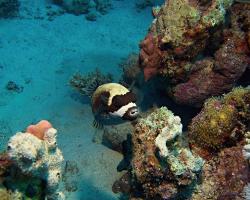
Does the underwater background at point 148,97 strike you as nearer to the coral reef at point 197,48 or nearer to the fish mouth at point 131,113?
the coral reef at point 197,48

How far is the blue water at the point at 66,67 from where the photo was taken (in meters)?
6.00

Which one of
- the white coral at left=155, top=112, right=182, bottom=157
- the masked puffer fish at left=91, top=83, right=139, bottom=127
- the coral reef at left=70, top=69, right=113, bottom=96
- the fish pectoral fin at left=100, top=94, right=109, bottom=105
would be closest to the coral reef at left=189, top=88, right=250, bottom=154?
the white coral at left=155, top=112, right=182, bottom=157

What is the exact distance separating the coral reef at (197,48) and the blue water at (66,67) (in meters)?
1.73

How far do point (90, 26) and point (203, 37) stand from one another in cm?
610

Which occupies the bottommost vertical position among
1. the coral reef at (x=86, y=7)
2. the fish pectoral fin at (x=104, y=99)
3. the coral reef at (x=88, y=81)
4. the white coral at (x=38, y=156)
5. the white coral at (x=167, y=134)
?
the coral reef at (x=86, y=7)

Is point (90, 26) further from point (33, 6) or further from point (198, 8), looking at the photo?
point (198, 8)

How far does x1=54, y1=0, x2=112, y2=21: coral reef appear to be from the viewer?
449 inches

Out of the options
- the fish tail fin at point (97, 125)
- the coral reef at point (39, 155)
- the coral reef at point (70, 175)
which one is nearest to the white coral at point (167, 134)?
the coral reef at point (39, 155)

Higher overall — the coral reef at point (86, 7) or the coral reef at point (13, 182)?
the coral reef at point (13, 182)

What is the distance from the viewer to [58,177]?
9.83 ft

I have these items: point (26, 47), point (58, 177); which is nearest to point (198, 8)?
point (58, 177)

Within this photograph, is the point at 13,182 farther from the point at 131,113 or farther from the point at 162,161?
the point at 131,113

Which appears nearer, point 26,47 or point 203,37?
point 203,37

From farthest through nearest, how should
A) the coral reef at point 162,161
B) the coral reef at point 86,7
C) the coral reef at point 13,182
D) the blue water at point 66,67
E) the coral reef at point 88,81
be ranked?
the coral reef at point 86,7 → the coral reef at point 88,81 → the blue water at point 66,67 → the coral reef at point 162,161 → the coral reef at point 13,182
